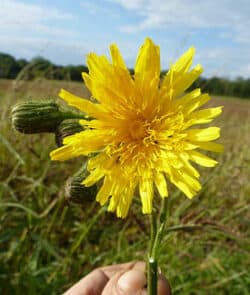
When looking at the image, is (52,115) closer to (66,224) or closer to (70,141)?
(70,141)

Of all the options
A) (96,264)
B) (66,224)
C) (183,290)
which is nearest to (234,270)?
(183,290)

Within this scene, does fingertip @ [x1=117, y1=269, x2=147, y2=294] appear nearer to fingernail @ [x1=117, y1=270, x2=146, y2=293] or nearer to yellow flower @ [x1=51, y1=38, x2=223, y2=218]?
fingernail @ [x1=117, y1=270, x2=146, y2=293]

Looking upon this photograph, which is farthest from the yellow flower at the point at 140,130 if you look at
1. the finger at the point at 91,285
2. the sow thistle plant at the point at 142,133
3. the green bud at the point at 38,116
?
the finger at the point at 91,285

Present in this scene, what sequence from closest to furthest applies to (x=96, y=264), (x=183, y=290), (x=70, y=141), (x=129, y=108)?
(x=70, y=141) → (x=129, y=108) → (x=183, y=290) → (x=96, y=264)

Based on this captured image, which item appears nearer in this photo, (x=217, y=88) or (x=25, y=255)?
(x=25, y=255)

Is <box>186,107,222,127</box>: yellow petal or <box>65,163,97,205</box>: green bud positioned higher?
<box>186,107,222,127</box>: yellow petal

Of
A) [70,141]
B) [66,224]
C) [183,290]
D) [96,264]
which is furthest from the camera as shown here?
[66,224]

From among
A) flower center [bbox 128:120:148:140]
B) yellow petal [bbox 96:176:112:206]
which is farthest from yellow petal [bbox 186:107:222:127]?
yellow petal [bbox 96:176:112:206]
